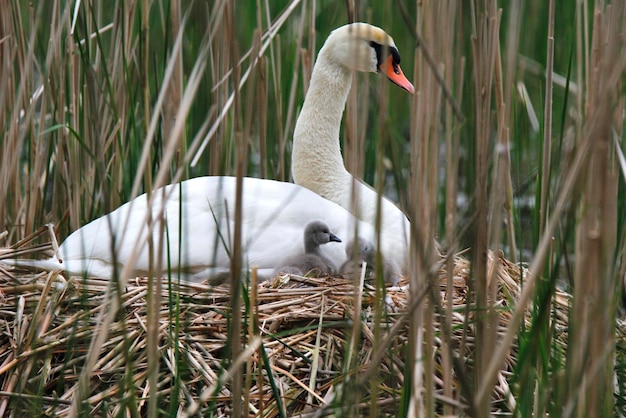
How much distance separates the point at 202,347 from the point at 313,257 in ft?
2.28

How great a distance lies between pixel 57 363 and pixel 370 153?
199 centimetres

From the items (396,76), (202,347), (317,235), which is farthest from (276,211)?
(396,76)

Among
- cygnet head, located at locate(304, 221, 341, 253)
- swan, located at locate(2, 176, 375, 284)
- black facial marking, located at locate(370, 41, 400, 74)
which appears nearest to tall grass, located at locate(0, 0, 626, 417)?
swan, located at locate(2, 176, 375, 284)

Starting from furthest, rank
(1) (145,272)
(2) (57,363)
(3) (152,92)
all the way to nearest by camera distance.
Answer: (3) (152,92) → (1) (145,272) → (2) (57,363)

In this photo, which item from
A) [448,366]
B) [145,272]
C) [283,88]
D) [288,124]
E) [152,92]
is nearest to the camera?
[448,366]

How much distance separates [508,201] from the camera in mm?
3215

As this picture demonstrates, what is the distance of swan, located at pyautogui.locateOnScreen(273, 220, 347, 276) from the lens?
9.49 ft

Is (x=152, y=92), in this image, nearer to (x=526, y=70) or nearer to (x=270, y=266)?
(x=270, y=266)

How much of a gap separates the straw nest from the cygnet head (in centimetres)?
26

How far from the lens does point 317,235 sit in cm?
289

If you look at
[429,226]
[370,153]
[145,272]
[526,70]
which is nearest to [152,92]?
[370,153]

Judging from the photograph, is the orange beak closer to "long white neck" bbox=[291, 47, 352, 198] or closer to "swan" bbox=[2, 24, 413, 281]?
"swan" bbox=[2, 24, 413, 281]

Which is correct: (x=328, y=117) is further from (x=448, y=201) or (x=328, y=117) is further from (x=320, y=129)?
(x=448, y=201)

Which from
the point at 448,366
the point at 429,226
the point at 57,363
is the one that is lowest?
the point at 57,363
